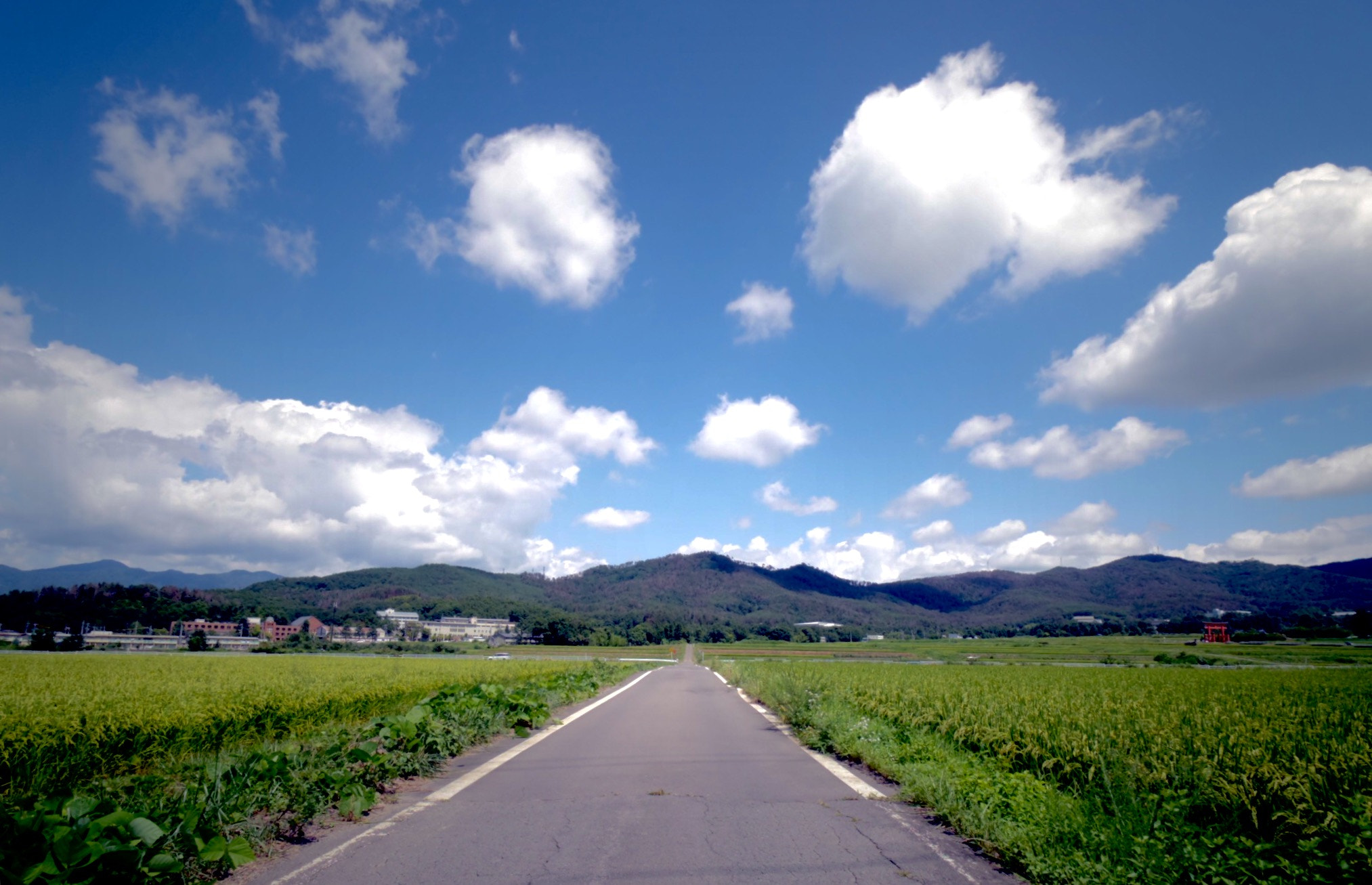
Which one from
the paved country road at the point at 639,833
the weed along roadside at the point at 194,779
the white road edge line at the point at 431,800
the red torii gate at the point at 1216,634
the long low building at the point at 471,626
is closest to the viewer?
the weed along roadside at the point at 194,779

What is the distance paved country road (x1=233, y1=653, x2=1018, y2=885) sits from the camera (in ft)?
15.8

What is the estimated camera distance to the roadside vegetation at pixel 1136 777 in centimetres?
457

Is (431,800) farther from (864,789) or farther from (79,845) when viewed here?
(864,789)

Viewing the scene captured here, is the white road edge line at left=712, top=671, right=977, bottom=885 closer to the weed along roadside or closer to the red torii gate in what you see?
the weed along roadside

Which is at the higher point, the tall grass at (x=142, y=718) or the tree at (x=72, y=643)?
the tall grass at (x=142, y=718)

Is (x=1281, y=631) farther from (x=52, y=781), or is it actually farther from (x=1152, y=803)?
(x=52, y=781)

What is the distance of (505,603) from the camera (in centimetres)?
17425

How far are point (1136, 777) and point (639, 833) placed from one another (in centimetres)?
499

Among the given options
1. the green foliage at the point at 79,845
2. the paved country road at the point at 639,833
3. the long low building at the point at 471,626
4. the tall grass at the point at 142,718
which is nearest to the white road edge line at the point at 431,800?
the paved country road at the point at 639,833

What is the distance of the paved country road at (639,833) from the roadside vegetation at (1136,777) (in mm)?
636

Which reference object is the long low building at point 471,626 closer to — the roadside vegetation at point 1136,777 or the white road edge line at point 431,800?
the white road edge line at point 431,800

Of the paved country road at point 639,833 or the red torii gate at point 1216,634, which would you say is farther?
the red torii gate at point 1216,634

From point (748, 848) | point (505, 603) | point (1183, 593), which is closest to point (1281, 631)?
point (1183, 593)

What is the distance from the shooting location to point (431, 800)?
288 inches
